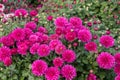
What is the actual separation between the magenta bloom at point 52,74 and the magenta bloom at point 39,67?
4 cm

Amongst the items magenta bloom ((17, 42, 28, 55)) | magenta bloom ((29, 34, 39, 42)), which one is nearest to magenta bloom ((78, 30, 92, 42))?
magenta bloom ((29, 34, 39, 42))

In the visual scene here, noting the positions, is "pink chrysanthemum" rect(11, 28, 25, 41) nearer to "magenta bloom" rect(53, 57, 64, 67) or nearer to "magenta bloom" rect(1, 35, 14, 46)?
"magenta bloom" rect(1, 35, 14, 46)

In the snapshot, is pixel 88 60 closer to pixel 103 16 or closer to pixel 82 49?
pixel 82 49

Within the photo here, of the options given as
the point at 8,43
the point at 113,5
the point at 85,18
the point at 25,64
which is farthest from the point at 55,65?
the point at 113,5

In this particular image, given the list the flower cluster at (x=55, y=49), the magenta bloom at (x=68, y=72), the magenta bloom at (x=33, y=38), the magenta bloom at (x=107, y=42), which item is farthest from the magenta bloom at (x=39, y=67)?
the magenta bloom at (x=107, y=42)

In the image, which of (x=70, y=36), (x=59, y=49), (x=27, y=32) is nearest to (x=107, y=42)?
(x=70, y=36)

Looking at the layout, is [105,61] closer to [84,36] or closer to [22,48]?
[84,36]

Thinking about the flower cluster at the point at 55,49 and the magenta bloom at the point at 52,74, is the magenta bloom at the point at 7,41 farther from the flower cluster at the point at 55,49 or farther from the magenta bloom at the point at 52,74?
the magenta bloom at the point at 52,74

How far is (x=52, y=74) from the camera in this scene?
239 cm

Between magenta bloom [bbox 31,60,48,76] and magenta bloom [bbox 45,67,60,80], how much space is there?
0.13 feet

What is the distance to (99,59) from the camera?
8.17ft

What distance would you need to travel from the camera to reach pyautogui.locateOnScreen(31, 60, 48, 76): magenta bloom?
240 centimetres

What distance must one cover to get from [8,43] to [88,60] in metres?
0.71

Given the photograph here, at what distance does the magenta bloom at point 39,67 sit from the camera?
7.87 ft
